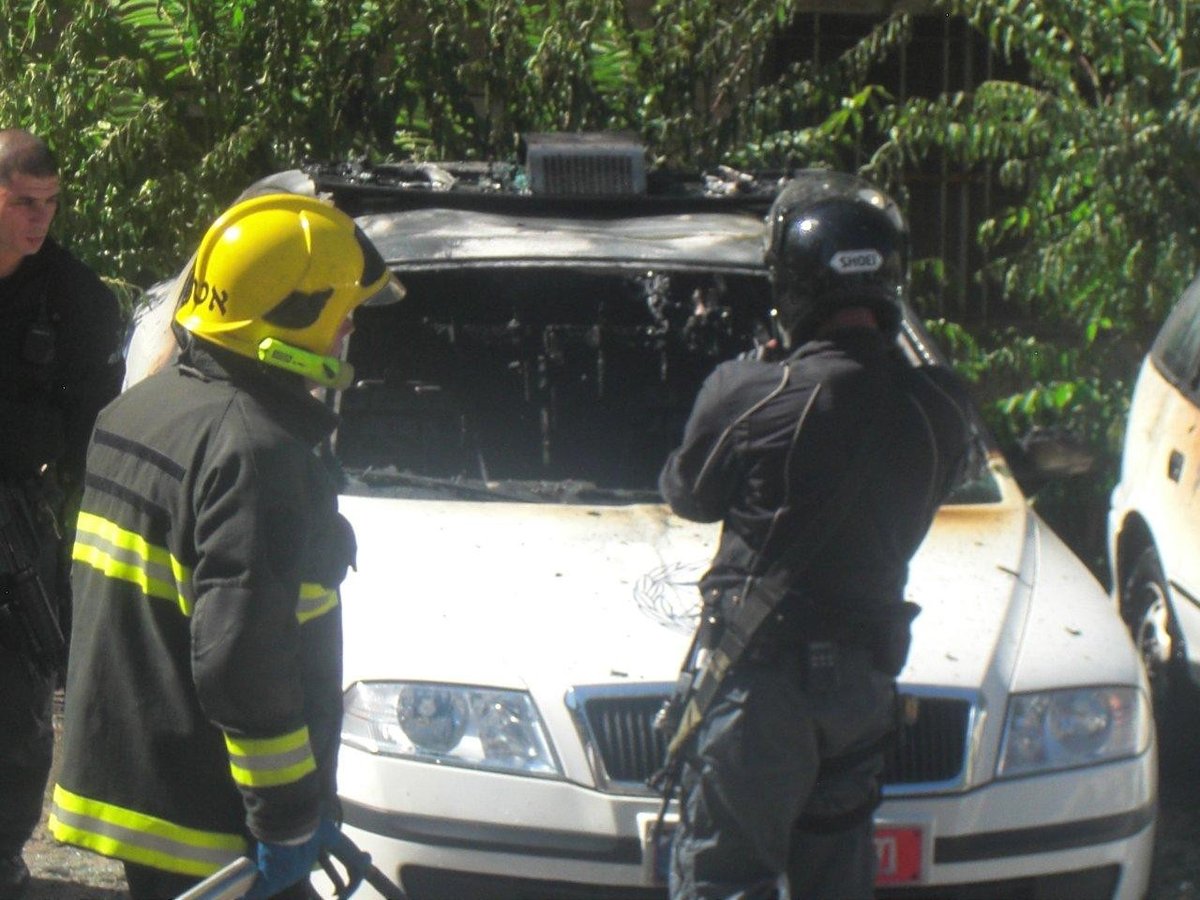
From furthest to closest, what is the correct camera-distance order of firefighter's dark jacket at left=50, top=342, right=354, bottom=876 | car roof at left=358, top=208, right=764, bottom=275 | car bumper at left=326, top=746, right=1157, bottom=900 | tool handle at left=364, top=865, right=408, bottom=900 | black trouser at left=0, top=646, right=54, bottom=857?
car roof at left=358, top=208, right=764, bottom=275 → black trouser at left=0, top=646, right=54, bottom=857 → car bumper at left=326, top=746, right=1157, bottom=900 → tool handle at left=364, top=865, right=408, bottom=900 → firefighter's dark jacket at left=50, top=342, right=354, bottom=876

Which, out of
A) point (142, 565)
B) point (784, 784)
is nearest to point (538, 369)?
point (784, 784)

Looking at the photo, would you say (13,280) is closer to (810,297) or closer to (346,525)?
(346,525)

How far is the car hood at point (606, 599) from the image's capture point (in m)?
3.45

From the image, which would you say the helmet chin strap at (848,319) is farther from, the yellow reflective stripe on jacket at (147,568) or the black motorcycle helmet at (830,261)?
the yellow reflective stripe on jacket at (147,568)

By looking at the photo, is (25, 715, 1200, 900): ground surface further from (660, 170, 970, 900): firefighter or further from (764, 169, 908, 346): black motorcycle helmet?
(764, 169, 908, 346): black motorcycle helmet

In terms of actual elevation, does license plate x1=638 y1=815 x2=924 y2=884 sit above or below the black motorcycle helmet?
below

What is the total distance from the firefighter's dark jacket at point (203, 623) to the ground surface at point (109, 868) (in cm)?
182

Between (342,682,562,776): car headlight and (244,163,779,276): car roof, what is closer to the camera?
(342,682,562,776): car headlight

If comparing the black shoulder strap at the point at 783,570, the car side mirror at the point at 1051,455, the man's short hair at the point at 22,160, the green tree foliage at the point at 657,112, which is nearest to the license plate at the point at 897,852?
the black shoulder strap at the point at 783,570

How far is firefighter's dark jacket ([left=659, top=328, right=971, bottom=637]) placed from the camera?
9.52 ft

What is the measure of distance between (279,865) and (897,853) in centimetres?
130

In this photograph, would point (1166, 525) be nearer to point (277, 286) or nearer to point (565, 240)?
point (565, 240)

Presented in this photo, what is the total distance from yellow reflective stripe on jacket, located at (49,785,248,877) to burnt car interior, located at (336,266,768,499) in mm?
1759

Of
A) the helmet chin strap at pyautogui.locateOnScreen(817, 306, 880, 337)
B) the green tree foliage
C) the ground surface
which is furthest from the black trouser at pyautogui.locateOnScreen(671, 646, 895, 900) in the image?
the green tree foliage
